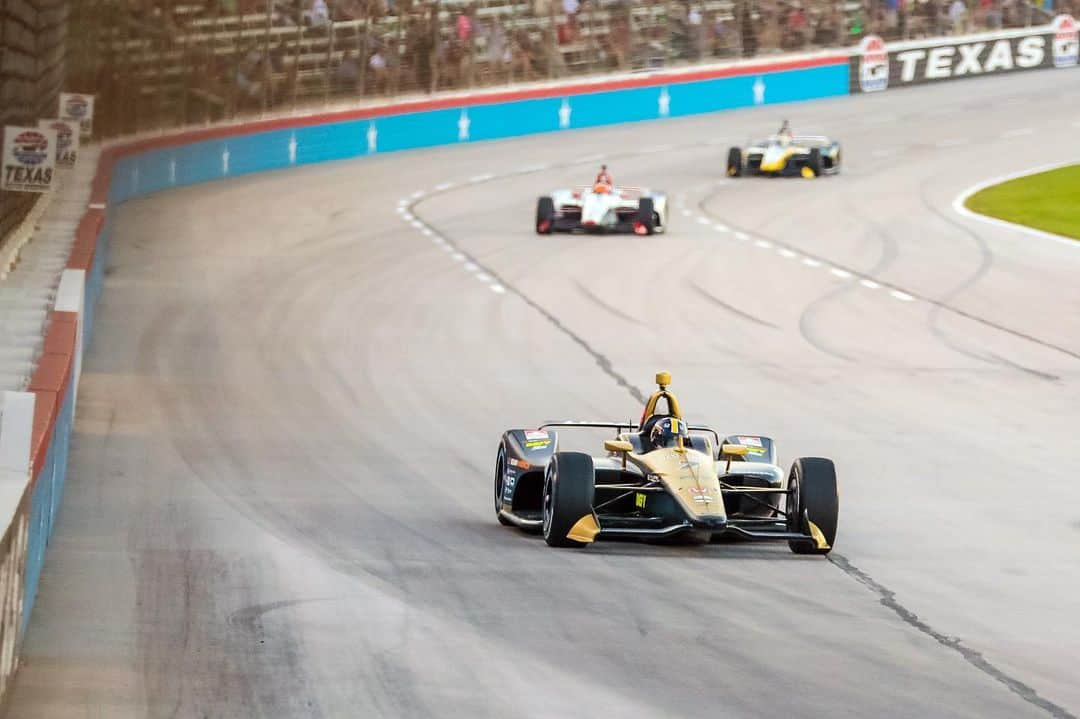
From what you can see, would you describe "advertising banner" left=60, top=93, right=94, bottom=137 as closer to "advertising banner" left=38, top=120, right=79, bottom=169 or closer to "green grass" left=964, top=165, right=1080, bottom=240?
"advertising banner" left=38, top=120, right=79, bottom=169

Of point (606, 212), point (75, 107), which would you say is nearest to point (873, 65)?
point (606, 212)

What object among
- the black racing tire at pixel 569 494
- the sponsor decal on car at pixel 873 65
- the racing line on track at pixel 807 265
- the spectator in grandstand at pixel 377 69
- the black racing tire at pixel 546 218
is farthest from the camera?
the sponsor decal on car at pixel 873 65

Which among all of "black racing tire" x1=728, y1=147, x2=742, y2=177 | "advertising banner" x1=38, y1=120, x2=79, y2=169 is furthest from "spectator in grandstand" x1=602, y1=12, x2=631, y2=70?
"advertising banner" x1=38, y1=120, x2=79, y2=169

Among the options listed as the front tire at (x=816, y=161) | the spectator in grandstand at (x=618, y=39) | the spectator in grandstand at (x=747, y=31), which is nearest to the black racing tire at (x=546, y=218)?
the front tire at (x=816, y=161)

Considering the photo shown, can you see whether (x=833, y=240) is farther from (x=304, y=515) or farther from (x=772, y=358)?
(x=304, y=515)

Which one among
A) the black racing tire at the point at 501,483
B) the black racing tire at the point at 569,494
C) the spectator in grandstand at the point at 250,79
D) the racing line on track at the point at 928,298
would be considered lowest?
the racing line on track at the point at 928,298

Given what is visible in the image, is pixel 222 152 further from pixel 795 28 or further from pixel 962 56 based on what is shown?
pixel 962 56

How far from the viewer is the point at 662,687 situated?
838 cm

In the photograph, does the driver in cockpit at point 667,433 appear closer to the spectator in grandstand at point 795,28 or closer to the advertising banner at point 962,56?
the spectator in grandstand at point 795,28

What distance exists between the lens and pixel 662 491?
11.6 meters

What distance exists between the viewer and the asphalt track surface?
28.3 ft

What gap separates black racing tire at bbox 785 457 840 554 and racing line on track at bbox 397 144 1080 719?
6.6 inches

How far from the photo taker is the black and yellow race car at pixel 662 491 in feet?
37.2

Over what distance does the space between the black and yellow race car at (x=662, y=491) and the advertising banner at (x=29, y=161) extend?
7342 mm
